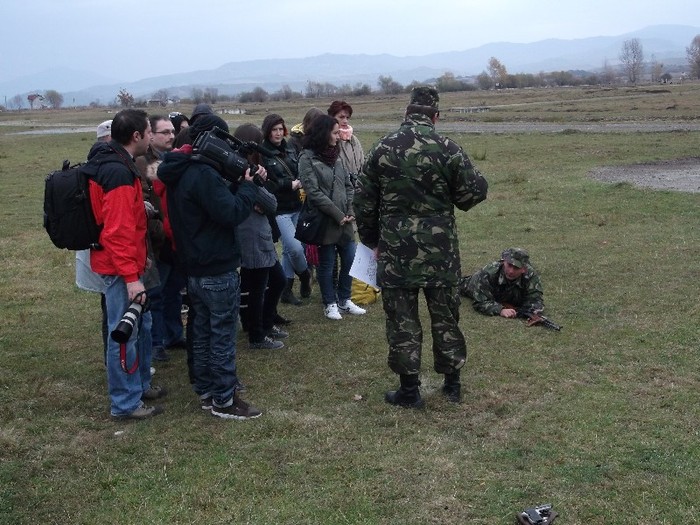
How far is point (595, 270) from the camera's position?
9.25 metres

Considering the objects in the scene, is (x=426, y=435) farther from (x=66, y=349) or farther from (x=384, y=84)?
(x=384, y=84)

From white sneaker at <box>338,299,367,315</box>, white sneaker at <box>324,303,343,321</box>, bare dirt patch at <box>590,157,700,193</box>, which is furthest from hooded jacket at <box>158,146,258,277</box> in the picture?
bare dirt patch at <box>590,157,700,193</box>

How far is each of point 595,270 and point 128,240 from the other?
6.43 meters

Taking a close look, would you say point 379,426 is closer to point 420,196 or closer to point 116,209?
point 420,196

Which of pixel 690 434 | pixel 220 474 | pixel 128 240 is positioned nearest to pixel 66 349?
pixel 128 240

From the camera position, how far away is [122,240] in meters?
4.79

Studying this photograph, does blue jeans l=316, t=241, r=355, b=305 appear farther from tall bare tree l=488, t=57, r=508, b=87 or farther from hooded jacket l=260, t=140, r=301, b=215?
tall bare tree l=488, t=57, r=508, b=87

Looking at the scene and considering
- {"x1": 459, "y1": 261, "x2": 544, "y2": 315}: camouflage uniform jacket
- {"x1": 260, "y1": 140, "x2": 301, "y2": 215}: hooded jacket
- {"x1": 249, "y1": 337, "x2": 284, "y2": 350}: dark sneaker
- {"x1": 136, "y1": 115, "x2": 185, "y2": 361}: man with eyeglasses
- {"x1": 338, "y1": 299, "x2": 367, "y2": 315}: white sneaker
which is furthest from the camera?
{"x1": 338, "y1": 299, "x2": 367, "y2": 315}: white sneaker

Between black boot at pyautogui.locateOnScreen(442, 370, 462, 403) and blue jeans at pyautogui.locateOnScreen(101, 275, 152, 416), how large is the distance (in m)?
2.29

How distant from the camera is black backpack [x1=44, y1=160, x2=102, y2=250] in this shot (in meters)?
4.80

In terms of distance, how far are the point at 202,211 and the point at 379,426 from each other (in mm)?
1934

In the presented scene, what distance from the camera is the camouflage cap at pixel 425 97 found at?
201 inches

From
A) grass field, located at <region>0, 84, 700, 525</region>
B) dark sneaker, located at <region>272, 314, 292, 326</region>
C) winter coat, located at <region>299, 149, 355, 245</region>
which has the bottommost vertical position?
grass field, located at <region>0, 84, 700, 525</region>

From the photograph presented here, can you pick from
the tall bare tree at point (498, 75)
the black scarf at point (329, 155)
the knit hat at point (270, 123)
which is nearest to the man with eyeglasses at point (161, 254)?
the knit hat at point (270, 123)
